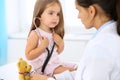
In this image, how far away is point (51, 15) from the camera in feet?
3.05

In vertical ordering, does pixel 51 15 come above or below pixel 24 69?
above

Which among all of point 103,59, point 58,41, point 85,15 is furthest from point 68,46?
point 103,59

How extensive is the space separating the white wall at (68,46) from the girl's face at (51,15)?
44cm

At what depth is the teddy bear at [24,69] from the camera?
2.92 ft

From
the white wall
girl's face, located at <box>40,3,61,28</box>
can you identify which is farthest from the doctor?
the white wall

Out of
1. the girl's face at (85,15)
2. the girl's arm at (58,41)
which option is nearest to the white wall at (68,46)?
the girl's arm at (58,41)

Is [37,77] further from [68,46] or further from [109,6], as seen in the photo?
[68,46]

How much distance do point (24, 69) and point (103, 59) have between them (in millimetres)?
381

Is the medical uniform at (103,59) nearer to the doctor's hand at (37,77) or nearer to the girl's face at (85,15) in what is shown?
the girl's face at (85,15)

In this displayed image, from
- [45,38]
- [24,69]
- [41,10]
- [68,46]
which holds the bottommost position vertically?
[68,46]

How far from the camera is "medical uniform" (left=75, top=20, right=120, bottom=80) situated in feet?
2.00

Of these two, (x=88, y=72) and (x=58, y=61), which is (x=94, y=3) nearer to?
(x=88, y=72)

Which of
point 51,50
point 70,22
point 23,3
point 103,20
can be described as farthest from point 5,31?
point 103,20

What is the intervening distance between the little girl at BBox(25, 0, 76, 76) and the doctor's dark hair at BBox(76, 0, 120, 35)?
259 millimetres
